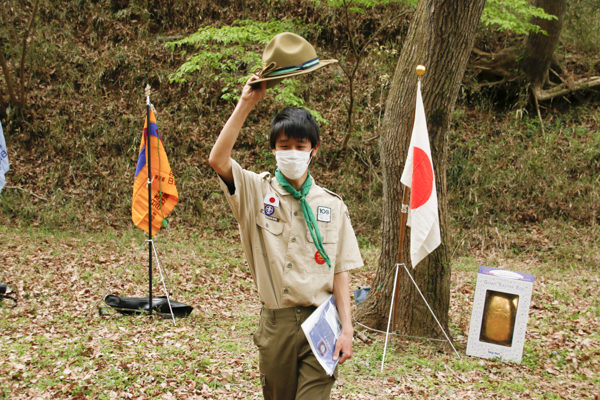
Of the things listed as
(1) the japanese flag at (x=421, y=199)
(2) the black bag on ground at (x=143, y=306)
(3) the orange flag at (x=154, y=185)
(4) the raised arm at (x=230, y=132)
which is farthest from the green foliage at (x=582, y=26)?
(4) the raised arm at (x=230, y=132)

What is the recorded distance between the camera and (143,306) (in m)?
5.94

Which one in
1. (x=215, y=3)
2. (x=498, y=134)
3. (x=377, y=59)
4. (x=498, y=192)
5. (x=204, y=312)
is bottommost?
(x=204, y=312)

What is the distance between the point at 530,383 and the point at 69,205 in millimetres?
9792

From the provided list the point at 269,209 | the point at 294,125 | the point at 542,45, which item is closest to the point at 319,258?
the point at 269,209

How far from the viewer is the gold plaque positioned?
4891 millimetres

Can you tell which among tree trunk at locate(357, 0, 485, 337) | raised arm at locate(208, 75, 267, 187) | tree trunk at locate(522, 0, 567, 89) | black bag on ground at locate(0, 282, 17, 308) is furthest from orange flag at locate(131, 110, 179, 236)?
tree trunk at locate(522, 0, 567, 89)

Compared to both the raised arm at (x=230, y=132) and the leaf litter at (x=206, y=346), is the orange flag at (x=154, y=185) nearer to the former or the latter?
the leaf litter at (x=206, y=346)

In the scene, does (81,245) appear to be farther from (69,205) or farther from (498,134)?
(498,134)

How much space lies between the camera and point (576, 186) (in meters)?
10.6

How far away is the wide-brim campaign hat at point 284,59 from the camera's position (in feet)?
6.32

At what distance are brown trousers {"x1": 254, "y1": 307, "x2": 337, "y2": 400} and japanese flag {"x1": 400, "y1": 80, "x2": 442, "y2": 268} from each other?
102 inches

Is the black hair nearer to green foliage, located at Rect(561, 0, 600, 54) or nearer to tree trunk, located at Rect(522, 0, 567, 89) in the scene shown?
tree trunk, located at Rect(522, 0, 567, 89)

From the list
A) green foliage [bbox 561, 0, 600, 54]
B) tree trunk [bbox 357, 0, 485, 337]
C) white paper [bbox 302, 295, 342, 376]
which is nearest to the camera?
white paper [bbox 302, 295, 342, 376]

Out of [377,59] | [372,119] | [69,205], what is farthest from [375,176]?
[69,205]
